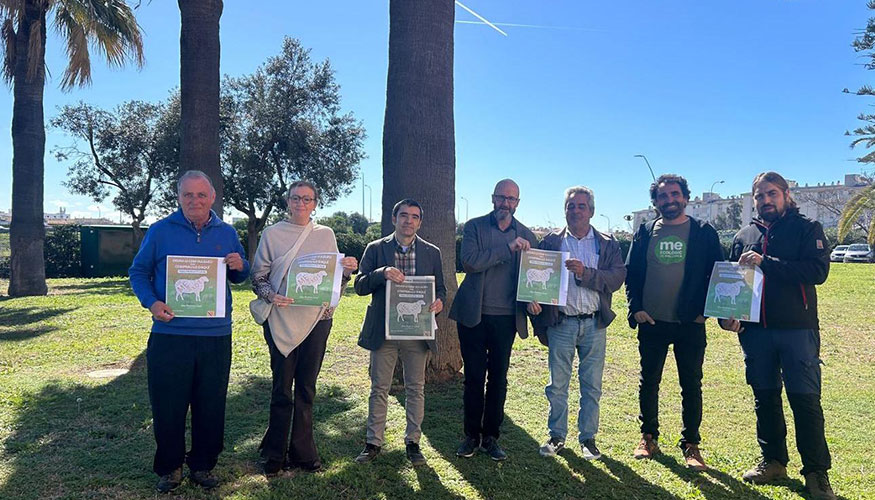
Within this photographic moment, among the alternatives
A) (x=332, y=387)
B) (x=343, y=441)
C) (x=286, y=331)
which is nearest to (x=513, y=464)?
(x=343, y=441)

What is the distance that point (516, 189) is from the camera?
4.44 meters

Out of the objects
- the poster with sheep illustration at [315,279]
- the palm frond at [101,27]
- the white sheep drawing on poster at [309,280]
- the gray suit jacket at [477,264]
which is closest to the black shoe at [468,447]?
the gray suit jacket at [477,264]

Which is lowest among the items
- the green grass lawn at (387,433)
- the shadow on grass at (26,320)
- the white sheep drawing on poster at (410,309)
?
the green grass lawn at (387,433)

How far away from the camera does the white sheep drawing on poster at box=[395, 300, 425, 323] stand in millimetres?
4082

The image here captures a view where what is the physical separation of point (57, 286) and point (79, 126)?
325 inches

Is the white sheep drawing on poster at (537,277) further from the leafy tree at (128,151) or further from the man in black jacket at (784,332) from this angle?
the leafy tree at (128,151)

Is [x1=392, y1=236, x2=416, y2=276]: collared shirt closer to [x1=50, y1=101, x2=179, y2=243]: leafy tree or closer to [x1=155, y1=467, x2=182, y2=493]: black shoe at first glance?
[x1=155, y1=467, x2=182, y2=493]: black shoe

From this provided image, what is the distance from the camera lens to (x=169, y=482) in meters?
3.70

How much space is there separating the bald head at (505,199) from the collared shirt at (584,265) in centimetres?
55

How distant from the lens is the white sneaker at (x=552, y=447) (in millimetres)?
4449

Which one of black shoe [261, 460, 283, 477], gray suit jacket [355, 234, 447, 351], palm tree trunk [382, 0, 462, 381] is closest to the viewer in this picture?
black shoe [261, 460, 283, 477]

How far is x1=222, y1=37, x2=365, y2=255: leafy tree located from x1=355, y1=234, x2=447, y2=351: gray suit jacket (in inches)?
715

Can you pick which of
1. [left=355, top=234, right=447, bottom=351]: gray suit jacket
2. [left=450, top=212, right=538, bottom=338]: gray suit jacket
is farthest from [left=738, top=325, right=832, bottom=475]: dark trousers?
[left=355, top=234, right=447, bottom=351]: gray suit jacket

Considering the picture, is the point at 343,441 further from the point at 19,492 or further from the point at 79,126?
the point at 79,126
